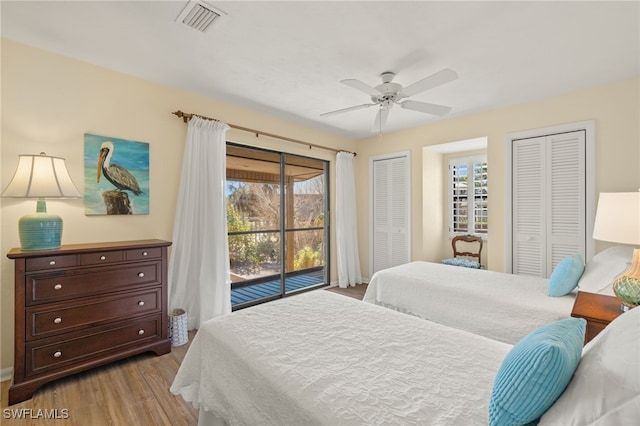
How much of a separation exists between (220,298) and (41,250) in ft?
5.45

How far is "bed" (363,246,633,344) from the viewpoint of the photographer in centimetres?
221

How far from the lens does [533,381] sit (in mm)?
827

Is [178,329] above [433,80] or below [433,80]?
below

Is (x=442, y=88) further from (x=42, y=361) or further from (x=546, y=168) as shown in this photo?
(x=42, y=361)

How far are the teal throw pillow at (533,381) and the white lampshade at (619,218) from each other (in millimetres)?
1636

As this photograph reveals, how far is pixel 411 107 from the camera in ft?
9.06

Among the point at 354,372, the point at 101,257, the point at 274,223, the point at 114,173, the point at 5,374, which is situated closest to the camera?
the point at 354,372

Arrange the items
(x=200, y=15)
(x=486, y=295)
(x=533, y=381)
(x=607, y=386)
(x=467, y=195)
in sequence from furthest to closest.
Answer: (x=467, y=195) → (x=486, y=295) → (x=200, y=15) → (x=533, y=381) → (x=607, y=386)

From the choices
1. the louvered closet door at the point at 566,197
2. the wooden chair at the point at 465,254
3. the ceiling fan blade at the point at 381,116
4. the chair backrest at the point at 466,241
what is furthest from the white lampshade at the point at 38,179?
the chair backrest at the point at 466,241

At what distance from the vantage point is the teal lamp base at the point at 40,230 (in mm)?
2068

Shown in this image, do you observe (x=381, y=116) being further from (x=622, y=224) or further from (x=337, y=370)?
(x=337, y=370)

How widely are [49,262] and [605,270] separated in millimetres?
4221

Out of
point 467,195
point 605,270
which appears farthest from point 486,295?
point 467,195

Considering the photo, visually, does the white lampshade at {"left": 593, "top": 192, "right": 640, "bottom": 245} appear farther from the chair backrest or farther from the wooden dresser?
the wooden dresser
